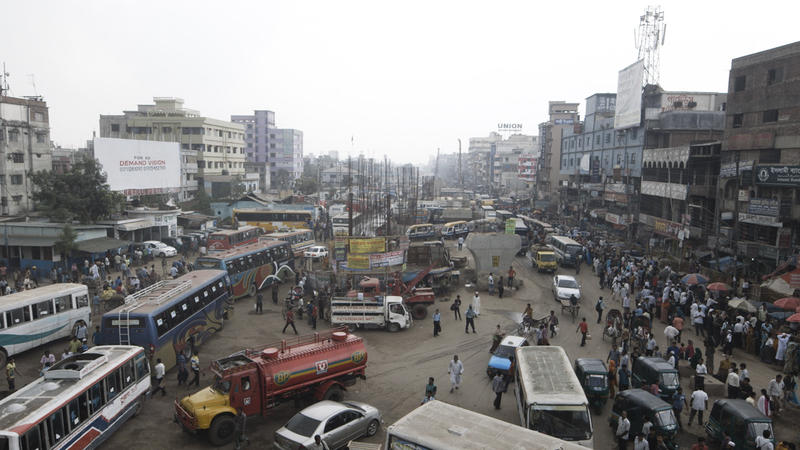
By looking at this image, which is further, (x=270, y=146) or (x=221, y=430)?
(x=270, y=146)

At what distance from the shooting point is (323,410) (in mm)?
11203

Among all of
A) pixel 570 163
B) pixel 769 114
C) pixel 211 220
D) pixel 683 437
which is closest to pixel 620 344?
pixel 683 437

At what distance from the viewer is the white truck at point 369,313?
65.2 feet

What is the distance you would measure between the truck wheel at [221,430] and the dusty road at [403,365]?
10.8 inches

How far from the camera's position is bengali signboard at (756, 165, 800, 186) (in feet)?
78.3

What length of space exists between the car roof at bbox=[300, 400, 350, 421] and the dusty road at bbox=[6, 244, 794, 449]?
118cm

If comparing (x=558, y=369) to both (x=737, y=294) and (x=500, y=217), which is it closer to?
(x=737, y=294)

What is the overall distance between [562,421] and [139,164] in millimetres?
41114

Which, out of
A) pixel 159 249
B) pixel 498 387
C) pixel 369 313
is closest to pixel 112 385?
pixel 498 387

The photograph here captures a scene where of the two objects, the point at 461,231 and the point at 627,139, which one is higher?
the point at 627,139

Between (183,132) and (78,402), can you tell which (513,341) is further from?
(183,132)

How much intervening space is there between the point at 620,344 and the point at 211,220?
3516 centimetres

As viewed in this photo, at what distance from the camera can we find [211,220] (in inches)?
1729

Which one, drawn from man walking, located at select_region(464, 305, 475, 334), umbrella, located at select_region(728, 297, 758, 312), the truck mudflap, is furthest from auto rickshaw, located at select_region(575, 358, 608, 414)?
the truck mudflap
